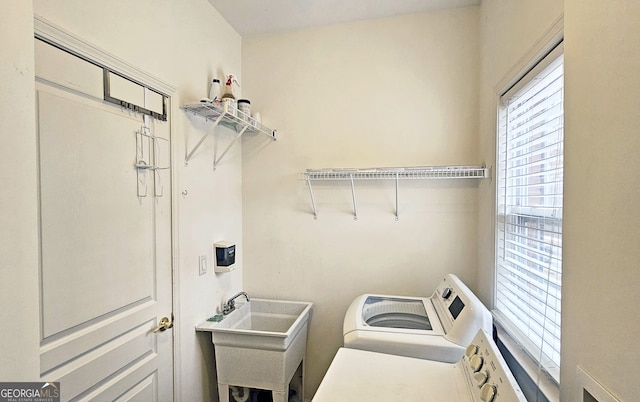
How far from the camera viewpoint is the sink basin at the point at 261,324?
5.91ft

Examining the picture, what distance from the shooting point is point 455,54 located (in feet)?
6.72

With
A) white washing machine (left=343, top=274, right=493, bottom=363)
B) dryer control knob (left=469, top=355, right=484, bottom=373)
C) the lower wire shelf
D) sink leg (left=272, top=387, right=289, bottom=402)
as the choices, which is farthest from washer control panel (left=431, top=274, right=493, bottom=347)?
sink leg (left=272, top=387, right=289, bottom=402)

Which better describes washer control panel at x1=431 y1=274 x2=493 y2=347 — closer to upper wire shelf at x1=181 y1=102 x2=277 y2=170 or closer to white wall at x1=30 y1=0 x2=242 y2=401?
white wall at x1=30 y1=0 x2=242 y2=401

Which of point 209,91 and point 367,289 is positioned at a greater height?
point 209,91

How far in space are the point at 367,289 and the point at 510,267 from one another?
0.96 metres

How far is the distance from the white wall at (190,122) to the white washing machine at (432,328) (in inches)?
37.3

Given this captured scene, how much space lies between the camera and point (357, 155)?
221 cm

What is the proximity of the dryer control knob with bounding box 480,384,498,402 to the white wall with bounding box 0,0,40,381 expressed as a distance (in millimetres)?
1284

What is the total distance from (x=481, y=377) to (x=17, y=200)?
1.48 m

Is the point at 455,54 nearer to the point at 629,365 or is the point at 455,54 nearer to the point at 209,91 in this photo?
the point at 209,91

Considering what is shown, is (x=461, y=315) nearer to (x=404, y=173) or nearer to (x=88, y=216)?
(x=404, y=173)

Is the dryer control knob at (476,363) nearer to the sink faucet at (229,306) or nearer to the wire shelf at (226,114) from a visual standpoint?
the sink faucet at (229,306)

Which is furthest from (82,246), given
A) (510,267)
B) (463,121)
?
(463,121)

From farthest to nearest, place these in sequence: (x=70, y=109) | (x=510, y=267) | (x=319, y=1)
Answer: (x=319, y=1) → (x=510, y=267) → (x=70, y=109)
